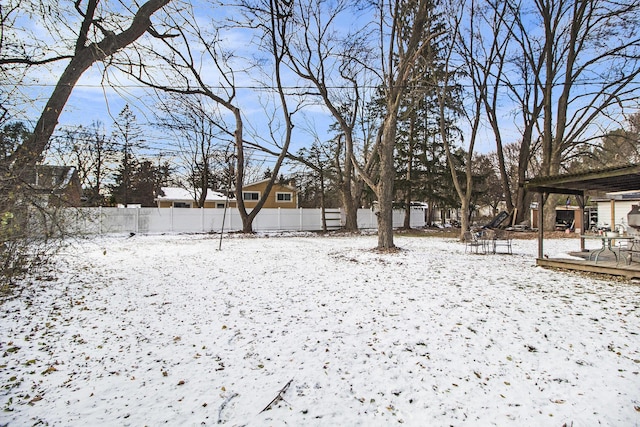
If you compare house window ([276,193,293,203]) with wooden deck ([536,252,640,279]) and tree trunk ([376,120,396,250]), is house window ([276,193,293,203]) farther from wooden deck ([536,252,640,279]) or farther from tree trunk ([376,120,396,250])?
wooden deck ([536,252,640,279])

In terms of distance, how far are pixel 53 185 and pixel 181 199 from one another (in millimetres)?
24957

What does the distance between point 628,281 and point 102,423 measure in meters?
8.14

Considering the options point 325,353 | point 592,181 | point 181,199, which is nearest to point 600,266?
point 592,181

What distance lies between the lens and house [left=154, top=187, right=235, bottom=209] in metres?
28.7

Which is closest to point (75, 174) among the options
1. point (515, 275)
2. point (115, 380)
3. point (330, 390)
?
point (115, 380)

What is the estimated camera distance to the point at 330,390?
2.73m

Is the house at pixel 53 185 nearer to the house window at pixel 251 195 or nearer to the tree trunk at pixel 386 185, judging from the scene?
the tree trunk at pixel 386 185

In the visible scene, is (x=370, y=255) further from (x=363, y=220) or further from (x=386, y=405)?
(x=363, y=220)

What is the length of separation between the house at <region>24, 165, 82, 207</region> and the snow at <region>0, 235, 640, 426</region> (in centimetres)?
154

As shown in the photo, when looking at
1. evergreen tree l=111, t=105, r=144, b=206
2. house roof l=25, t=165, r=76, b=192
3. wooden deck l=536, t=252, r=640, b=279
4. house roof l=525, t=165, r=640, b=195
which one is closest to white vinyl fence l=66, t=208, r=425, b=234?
evergreen tree l=111, t=105, r=144, b=206

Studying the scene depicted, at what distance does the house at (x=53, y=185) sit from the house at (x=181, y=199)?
22013mm

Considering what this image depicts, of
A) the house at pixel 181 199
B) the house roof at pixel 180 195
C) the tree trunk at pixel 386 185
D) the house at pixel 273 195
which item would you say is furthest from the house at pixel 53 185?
the house at pixel 273 195

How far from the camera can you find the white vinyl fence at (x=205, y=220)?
1866cm

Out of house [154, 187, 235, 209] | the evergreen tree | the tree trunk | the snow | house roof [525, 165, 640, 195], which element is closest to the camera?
the snow
